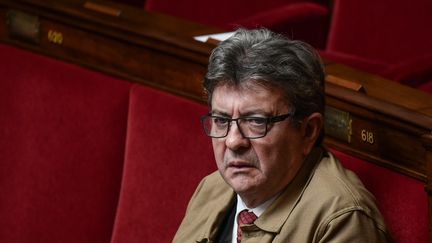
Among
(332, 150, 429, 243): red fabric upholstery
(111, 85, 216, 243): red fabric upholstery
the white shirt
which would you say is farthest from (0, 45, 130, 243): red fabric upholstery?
(332, 150, 429, 243): red fabric upholstery

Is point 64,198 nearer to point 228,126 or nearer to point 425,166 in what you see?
point 228,126

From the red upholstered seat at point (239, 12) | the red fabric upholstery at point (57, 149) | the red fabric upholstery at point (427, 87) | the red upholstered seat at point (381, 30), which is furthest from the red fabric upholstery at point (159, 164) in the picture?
the red upholstered seat at point (239, 12)

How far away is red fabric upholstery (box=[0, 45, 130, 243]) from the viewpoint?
128 cm

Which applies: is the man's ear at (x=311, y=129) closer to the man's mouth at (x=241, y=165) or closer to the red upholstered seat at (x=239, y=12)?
the man's mouth at (x=241, y=165)

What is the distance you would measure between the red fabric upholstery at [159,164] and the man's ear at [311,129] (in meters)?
0.23

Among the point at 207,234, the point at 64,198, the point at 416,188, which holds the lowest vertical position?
the point at 64,198

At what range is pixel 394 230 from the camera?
0.94 m

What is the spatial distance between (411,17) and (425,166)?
0.69 meters

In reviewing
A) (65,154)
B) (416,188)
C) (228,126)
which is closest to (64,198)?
(65,154)

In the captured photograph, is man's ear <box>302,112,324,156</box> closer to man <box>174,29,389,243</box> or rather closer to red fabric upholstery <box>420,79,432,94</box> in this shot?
man <box>174,29,389,243</box>

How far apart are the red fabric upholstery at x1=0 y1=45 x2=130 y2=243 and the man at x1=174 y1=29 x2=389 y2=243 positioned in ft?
1.16

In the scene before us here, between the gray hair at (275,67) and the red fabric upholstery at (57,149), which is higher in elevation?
the gray hair at (275,67)

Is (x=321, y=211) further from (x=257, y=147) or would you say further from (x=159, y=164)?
(x=159, y=164)

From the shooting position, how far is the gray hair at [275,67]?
90 cm
